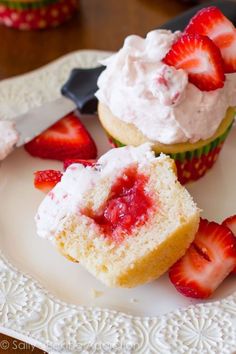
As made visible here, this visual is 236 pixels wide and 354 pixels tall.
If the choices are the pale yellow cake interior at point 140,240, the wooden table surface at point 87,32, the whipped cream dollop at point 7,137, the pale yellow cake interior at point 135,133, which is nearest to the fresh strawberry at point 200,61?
the pale yellow cake interior at point 135,133

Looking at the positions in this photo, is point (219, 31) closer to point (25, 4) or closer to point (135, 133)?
point (135, 133)

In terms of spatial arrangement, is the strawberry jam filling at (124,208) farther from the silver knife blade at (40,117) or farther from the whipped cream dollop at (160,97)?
the silver knife blade at (40,117)

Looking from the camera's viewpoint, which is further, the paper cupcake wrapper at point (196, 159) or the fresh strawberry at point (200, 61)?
the paper cupcake wrapper at point (196, 159)

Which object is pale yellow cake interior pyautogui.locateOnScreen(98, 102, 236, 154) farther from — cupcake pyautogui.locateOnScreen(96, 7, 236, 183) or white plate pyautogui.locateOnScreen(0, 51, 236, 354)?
white plate pyautogui.locateOnScreen(0, 51, 236, 354)

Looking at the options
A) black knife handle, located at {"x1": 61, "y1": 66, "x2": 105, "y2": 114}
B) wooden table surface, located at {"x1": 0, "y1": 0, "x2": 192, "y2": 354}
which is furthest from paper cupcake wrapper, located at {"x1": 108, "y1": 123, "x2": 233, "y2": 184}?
wooden table surface, located at {"x1": 0, "y1": 0, "x2": 192, "y2": 354}

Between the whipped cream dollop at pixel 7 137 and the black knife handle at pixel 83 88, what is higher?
the black knife handle at pixel 83 88

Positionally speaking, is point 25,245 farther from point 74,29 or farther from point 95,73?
point 74,29

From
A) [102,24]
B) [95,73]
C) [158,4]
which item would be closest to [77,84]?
[95,73]
